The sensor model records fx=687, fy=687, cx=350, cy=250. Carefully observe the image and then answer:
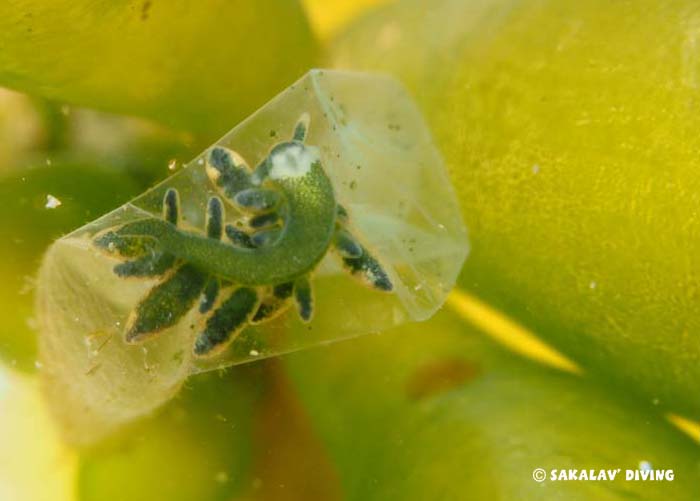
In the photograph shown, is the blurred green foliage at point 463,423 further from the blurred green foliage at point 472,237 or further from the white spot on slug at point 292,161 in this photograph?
the white spot on slug at point 292,161

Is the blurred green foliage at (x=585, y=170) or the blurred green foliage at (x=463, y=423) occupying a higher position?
the blurred green foliage at (x=585, y=170)

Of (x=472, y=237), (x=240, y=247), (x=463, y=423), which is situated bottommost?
(x=463, y=423)

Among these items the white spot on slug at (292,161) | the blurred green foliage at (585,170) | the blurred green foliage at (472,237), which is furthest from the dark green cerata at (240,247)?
the blurred green foliage at (585,170)

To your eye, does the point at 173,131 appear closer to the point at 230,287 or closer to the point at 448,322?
the point at 230,287

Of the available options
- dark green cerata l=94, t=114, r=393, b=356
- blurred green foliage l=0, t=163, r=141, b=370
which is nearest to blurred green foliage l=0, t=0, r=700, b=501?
blurred green foliage l=0, t=163, r=141, b=370

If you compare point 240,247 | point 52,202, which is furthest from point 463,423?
point 52,202

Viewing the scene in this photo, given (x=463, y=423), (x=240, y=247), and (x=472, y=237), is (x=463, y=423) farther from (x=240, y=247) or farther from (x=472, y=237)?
(x=240, y=247)

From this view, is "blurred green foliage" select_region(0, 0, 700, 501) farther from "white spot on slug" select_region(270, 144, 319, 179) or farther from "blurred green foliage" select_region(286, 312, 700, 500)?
"white spot on slug" select_region(270, 144, 319, 179)

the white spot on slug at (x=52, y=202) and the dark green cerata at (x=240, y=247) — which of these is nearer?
the dark green cerata at (x=240, y=247)
